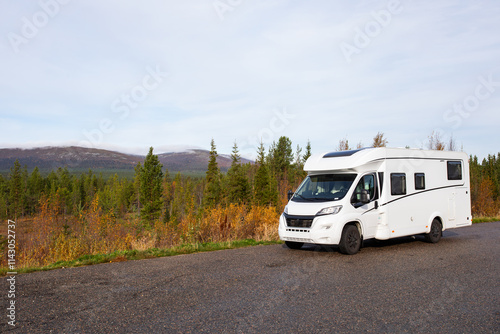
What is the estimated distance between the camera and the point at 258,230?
43.2 feet

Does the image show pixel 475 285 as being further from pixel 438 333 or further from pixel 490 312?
pixel 438 333

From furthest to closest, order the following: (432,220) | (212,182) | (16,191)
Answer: (16,191), (212,182), (432,220)

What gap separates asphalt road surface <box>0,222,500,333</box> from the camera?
4.59 m

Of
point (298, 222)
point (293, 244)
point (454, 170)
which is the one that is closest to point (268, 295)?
point (298, 222)

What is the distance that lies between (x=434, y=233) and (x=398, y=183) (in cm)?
248

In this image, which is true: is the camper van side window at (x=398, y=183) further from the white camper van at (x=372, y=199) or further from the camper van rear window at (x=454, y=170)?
the camper van rear window at (x=454, y=170)

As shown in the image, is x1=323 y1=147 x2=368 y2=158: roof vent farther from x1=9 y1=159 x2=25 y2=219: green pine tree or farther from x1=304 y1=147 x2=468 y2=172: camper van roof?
x1=9 y1=159 x2=25 y2=219: green pine tree

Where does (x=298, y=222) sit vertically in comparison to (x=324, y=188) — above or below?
below

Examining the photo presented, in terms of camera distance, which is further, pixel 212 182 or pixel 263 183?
pixel 212 182

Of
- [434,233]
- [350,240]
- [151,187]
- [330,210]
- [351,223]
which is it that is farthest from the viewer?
[151,187]

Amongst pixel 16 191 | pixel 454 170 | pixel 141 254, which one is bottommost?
pixel 16 191

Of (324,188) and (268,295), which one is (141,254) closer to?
(268,295)

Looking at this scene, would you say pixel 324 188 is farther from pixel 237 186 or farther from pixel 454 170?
pixel 237 186

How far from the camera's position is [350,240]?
9477mm
